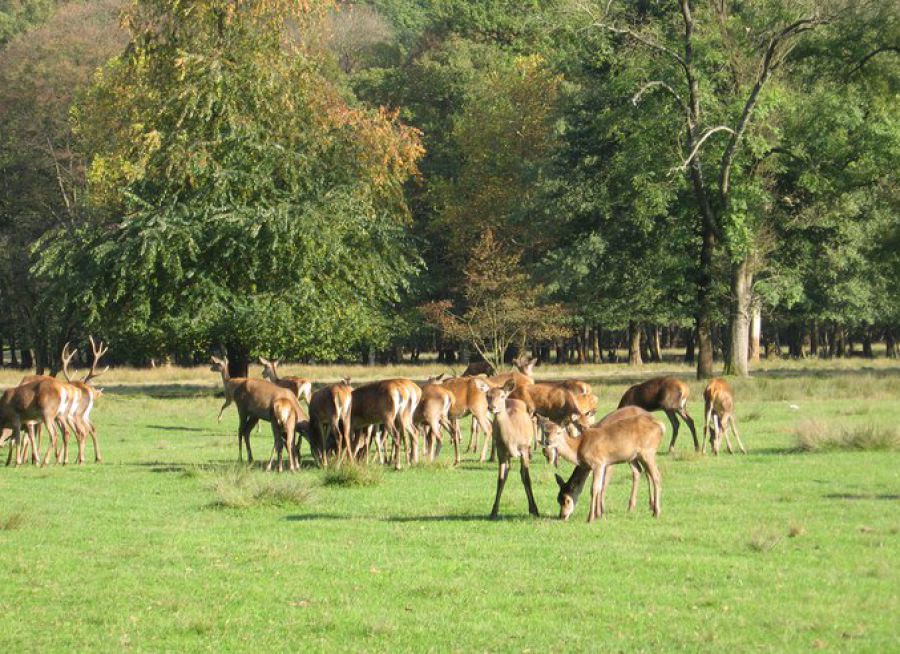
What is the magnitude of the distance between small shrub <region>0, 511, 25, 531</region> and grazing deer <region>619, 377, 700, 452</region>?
374 inches

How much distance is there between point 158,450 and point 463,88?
149 ft

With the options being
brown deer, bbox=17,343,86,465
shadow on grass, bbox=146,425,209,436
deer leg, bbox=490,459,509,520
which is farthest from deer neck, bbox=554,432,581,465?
shadow on grass, bbox=146,425,209,436

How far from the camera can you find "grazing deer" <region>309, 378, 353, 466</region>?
63.9 feet

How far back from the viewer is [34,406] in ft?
69.7

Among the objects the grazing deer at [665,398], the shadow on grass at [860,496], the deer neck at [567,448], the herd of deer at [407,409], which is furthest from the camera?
the grazing deer at [665,398]

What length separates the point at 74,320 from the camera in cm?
4606

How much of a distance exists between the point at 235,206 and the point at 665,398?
20548 mm

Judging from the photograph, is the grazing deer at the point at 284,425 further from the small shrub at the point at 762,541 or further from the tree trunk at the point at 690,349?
the tree trunk at the point at 690,349

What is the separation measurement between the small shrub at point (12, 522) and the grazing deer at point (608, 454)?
578 centimetres

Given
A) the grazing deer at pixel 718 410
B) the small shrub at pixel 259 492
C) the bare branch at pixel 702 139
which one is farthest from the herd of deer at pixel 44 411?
the bare branch at pixel 702 139

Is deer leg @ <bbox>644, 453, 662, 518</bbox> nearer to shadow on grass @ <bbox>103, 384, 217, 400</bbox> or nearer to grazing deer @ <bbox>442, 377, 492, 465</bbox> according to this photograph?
grazing deer @ <bbox>442, 377, 492, 465</bbox>

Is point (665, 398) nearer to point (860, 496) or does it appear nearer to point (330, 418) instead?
point (330, 418)

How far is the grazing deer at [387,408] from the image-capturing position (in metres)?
19.6

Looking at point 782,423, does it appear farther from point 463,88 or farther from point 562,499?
point 463,88
